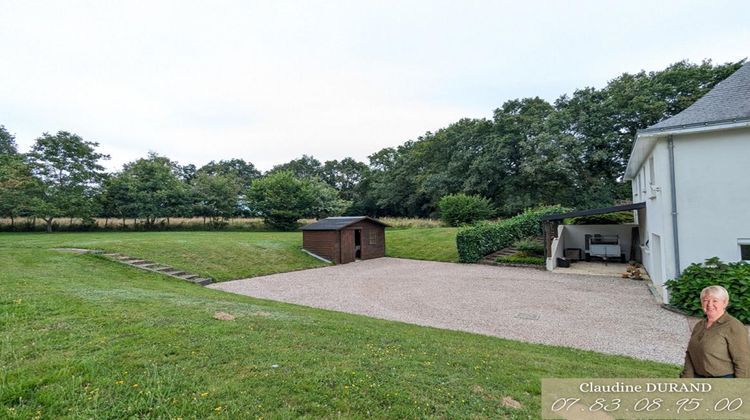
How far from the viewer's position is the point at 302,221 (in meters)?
33.5

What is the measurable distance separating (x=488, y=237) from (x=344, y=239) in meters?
7.42

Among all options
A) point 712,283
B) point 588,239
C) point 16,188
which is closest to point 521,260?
point 588,239

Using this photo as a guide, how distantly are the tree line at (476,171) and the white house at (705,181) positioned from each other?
19.6 m

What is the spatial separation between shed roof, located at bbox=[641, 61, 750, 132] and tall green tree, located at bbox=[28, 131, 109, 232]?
34530 millimetres

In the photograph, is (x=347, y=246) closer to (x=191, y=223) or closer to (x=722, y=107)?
(x=722, y=107)

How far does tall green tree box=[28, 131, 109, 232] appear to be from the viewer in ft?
82.1

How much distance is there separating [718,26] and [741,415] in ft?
54.8

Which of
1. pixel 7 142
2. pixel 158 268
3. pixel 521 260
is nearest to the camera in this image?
pixel 158 268

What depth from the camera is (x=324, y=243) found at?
17500 millimetres

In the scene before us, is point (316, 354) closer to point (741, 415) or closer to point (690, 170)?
point (741, 415)

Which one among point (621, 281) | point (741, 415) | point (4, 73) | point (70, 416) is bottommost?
point (621, 281)

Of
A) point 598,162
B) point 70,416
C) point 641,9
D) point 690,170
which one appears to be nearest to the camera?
point 70,416

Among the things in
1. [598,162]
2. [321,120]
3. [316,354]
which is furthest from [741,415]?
[598,162]

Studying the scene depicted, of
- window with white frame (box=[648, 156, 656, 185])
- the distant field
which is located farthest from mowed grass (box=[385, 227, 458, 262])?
window with white frame (box=[648, 156, 656, 185])
